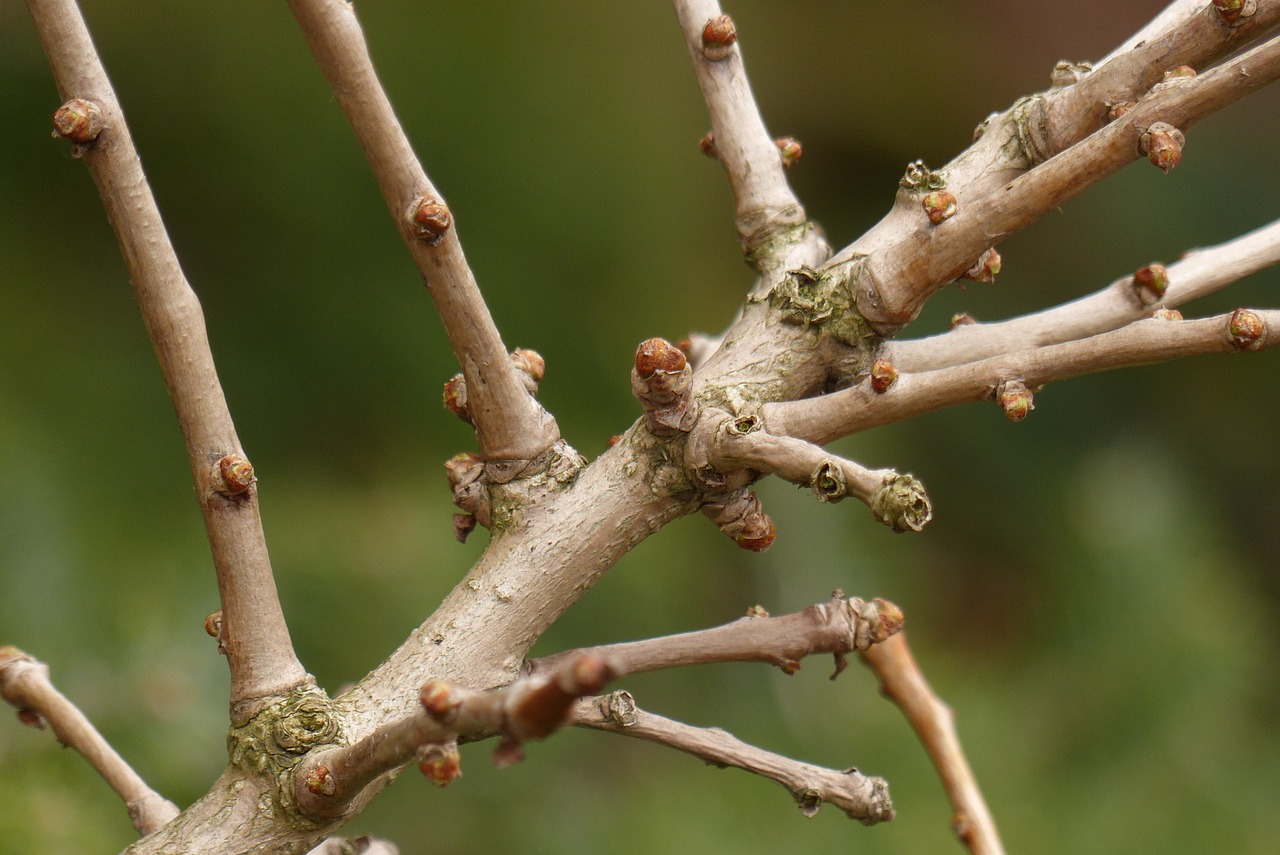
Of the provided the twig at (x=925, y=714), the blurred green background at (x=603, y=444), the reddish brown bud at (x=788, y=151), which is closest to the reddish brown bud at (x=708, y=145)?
the reddish brown bud at (x=788, y=151)

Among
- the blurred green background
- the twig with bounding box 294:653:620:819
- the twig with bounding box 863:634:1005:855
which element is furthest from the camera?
the blurred green background

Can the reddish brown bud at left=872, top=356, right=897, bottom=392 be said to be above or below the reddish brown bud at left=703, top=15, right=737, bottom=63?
below

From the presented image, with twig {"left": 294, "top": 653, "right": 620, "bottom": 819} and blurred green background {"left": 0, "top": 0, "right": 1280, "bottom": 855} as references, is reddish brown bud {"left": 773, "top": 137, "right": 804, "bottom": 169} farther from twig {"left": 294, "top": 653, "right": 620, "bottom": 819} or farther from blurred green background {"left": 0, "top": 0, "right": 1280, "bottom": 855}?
blurred green background {"left": 0, "top": 0, "right": 1280, "bottom": 855}

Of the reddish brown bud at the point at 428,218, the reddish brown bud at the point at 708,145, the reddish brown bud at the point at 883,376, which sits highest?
the reddish brown bud at the point at 708,145

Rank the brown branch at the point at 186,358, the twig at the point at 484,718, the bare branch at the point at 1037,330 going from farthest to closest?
the bare branch at the point at 1037,330
the brown branch at the point at 186,358
the twig at the point at 484,718

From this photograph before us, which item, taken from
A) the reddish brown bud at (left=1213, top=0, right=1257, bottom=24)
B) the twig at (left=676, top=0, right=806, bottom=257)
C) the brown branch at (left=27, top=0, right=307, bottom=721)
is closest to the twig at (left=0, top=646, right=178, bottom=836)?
the brown branch at (left=27, top=0, right=307, bottom=721)

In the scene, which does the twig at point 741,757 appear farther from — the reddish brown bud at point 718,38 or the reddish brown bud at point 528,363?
the reddish brown bud at point 718,38

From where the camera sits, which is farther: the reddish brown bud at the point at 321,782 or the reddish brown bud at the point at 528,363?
the reddish brown bud at the point at 528,363

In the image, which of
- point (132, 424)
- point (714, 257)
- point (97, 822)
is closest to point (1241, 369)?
point (714, 257)
